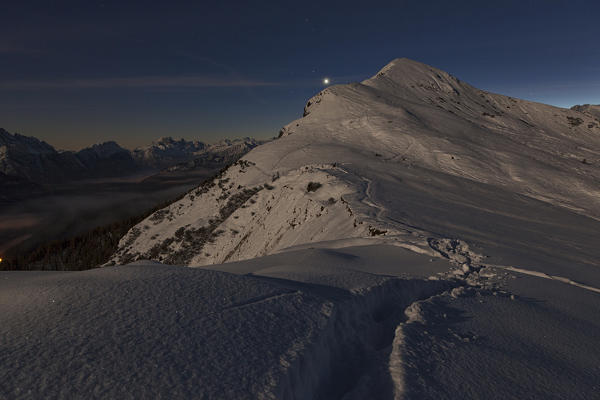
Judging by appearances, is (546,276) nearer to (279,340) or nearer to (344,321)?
(344,321)

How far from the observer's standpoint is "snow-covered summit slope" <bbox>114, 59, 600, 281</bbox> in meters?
19.8

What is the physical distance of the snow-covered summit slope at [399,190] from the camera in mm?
19750

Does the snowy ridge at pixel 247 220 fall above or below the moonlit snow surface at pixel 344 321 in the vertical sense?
below

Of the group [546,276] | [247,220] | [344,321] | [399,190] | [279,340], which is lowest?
[247,220]

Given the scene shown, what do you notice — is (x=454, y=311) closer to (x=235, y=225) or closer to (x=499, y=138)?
(x=235, y=225)

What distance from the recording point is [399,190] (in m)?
29.7

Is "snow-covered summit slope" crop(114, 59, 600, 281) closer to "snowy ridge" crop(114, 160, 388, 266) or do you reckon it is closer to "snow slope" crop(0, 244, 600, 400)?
"snowy ridge" crop(114, 160, 388, 266)

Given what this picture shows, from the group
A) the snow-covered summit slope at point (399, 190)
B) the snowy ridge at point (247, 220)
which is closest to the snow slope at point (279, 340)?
the snow-covered summit slope at point (399, 190)

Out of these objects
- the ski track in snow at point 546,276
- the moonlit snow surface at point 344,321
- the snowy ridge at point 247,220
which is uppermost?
the moonlit snow surface at point 344,321

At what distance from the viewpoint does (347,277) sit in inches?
327

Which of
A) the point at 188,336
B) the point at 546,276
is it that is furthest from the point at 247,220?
the point at 188,336

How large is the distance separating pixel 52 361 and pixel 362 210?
859 inches

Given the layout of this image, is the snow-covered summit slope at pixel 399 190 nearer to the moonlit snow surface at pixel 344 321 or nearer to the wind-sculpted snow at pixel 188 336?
the moonlit snow surface at pixel 344 321

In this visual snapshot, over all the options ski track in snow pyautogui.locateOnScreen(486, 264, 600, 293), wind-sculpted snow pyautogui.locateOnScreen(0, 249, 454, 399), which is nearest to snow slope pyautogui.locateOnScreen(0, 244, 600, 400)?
A: wind-sculpted snow pyautogui.locateOnScreen(0, 249, 454, 399)
